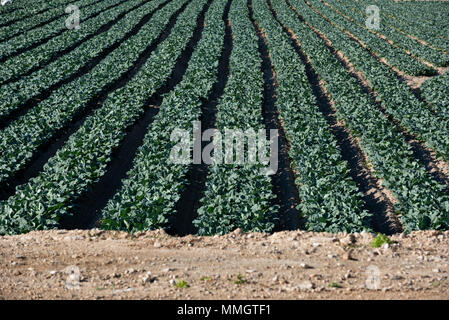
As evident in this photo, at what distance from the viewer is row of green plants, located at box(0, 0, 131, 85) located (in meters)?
21.2

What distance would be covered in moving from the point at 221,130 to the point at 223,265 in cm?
698

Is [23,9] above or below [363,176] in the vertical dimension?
above

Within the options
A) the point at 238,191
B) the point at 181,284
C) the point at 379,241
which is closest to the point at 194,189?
the point at 238,191

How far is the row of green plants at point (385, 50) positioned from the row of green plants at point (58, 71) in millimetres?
16422

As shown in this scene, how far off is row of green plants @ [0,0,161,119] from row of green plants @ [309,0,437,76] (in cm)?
1642

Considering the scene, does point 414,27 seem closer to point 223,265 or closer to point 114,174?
point 114,174

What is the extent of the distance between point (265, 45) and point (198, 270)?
22.2 metres

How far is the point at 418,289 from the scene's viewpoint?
6.89 meters

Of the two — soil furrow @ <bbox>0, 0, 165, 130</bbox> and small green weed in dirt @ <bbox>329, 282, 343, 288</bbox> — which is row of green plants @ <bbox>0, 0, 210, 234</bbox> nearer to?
soil furrow @ <bbox>0, 0, 165, 130</bbox>

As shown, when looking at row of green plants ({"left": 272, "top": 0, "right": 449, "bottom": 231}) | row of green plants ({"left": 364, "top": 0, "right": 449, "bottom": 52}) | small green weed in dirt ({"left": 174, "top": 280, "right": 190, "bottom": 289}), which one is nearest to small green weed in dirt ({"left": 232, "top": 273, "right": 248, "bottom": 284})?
small green weed in dirt ({"left": 174, "top": 280, "right": 190, "bottom": 289})

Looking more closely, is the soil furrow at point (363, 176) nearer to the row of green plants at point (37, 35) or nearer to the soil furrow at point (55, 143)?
the soil furrow at point (55, 143)

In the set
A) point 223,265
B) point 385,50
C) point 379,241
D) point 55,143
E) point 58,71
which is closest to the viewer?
point 223,265

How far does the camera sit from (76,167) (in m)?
11.3

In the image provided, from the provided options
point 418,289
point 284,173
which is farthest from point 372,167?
point 418,289
